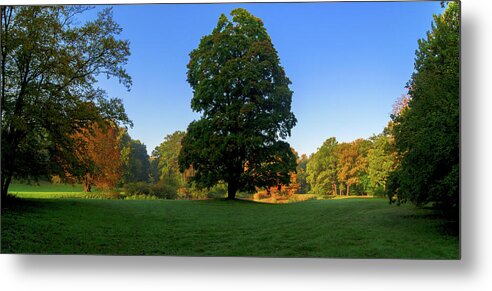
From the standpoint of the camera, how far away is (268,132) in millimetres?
8359

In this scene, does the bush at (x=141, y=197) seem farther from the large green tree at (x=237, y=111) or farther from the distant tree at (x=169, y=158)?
the large green tree at (x=237, y=111)

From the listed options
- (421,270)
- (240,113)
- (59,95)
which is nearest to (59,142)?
(59,95)

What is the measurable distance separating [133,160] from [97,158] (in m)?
0.72

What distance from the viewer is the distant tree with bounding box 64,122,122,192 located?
847 cm

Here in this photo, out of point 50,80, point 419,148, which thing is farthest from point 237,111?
point 50,80

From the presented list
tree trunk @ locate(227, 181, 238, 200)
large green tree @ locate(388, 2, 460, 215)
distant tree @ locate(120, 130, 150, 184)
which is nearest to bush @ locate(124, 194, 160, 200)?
distant tree @ locate(120, 130, 150, 184)

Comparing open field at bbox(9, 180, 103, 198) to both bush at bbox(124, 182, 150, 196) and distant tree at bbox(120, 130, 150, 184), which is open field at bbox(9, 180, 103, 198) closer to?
bush at bbox(124, 182, 150, 196)

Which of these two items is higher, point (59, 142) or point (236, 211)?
point (59, 142)

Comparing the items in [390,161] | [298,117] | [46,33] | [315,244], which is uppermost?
[46,33]

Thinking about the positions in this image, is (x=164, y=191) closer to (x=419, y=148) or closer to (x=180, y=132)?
(x=180, y=132)

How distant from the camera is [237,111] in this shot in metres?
8.44

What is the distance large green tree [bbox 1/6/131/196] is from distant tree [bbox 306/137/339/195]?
321 centimetres

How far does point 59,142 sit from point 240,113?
314 centimetres

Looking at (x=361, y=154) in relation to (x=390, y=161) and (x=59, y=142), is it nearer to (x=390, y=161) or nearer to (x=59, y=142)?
(x=390, y=161)
